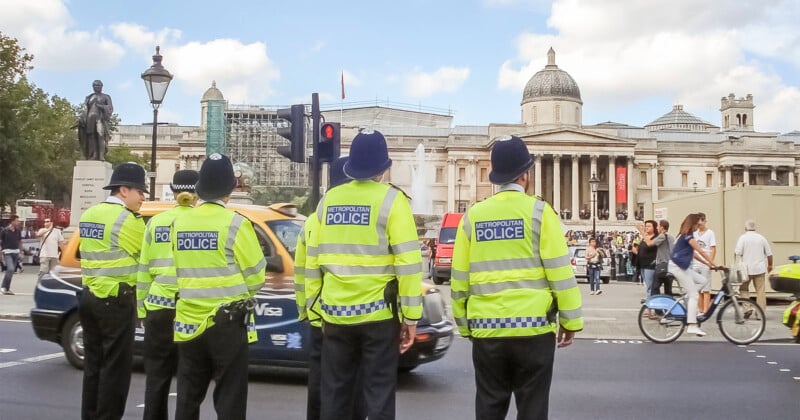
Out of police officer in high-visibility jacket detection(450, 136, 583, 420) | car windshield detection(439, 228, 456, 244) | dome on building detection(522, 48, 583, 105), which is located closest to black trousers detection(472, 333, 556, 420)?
police officer in high-visibility jacket detection(450, 136, 583, 420)

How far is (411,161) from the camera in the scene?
300 feet

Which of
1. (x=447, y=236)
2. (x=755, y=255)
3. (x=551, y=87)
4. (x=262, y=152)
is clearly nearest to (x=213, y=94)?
(x=262, y=152)

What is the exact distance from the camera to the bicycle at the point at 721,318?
12.5 meters

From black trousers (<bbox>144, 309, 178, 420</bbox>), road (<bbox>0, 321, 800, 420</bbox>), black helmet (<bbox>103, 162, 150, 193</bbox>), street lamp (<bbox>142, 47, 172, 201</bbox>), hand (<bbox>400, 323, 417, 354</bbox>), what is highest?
street lamp (<bbox>142, 47, 172, 201</bbox>)

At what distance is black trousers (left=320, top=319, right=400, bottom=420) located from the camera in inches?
185

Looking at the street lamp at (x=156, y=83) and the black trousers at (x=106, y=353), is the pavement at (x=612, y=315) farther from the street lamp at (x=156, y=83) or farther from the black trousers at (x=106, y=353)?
the black trousers at (x=106, y=353)

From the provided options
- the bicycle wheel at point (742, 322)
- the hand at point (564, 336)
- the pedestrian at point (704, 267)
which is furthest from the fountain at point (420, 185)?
the hand at point (564, 336)

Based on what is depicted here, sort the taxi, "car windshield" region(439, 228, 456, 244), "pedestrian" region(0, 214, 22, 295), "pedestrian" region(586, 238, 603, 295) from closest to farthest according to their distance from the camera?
the taxi → "pedestrian" region(0, 214, 22, 295) → "pedestrian" region(586, 238, 603, 295) → "car windshield" region(439, 228, 456, 244)

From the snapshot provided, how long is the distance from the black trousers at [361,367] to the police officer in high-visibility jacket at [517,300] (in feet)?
1.65

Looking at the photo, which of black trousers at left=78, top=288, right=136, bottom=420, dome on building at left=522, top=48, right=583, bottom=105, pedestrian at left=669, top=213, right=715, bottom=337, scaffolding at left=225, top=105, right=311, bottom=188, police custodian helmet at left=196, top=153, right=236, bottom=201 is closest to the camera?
police custodian helmet at left=196, top=153, right=236, bottom=201

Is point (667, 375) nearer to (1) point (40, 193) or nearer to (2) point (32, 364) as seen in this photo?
(2) point (32, 364)

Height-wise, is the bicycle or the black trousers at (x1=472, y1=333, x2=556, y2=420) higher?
the black trousers at (x1=472, y1=333, x2=556, y2=420)

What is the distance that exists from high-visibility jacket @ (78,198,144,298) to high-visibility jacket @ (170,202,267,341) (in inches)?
50.0

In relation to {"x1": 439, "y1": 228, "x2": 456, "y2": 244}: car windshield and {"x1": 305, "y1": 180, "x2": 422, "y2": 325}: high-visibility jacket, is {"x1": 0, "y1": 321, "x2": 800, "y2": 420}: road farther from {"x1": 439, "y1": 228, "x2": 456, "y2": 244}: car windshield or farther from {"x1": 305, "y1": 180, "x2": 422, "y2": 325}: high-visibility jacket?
{"x1": 439, "y1": 228, "x2": 456, "y2": 244}: car windshield
